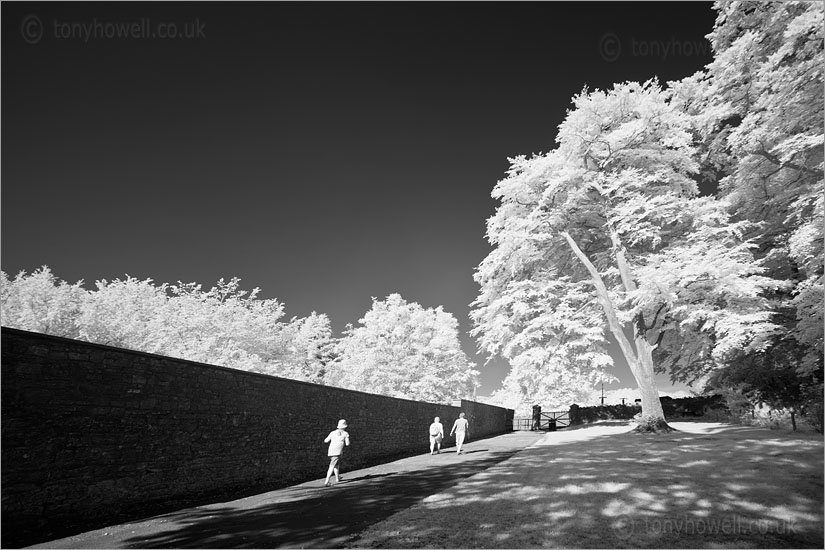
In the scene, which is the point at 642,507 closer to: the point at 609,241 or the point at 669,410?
the point at 609,241

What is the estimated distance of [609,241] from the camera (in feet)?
72.1

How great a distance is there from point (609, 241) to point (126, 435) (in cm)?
2171

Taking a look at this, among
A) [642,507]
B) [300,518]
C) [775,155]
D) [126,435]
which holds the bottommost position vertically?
[300,518]

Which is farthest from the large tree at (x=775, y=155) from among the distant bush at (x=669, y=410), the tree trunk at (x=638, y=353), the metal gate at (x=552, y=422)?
the metal gate at (x=552, y=422)

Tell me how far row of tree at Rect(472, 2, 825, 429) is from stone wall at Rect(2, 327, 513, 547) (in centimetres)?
1306

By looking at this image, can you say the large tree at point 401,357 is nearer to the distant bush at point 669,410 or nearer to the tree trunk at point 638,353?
the distant bush at point 669,410

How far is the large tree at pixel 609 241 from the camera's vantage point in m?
16.2

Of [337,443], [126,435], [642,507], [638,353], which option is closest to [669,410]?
[638,353]

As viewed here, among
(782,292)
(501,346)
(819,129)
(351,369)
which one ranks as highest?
(819,129)

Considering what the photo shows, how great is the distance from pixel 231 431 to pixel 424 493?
15.6ft

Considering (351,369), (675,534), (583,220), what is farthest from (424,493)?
(351,369)

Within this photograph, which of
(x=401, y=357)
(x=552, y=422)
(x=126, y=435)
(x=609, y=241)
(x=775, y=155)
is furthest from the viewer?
(x=401, y=357)

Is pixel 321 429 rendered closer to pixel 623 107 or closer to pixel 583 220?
pixel 583 220

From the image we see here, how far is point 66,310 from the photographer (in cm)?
3284
